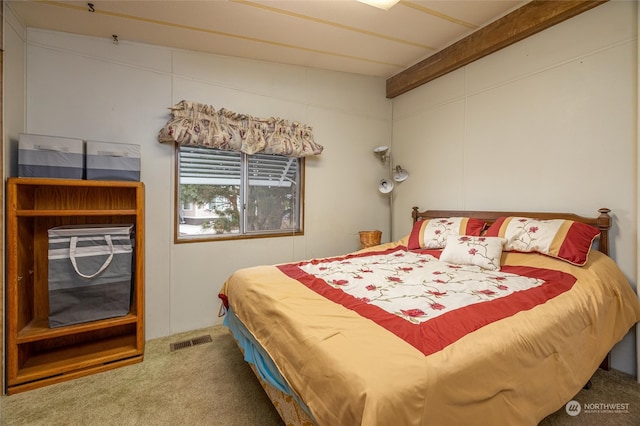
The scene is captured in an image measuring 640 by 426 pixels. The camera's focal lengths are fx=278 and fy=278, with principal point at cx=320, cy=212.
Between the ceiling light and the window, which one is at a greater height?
the ceiling light

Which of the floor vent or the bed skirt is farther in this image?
the floor vent

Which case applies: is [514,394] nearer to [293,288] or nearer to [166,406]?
[293,288]

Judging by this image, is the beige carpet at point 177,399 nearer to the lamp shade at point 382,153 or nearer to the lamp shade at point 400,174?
the lamp shade at point 400,174

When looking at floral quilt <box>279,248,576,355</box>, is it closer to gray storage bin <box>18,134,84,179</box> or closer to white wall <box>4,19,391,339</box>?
white wall <box>4,19,391,339</box>

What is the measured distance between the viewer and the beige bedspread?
833mm

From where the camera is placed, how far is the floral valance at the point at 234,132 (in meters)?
2.46

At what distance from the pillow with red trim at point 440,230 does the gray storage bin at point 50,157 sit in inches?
112

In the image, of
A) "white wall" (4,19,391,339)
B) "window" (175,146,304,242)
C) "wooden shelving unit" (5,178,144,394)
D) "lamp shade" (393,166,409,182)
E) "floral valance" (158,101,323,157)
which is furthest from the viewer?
"lamp shade" (393,166,409,182)

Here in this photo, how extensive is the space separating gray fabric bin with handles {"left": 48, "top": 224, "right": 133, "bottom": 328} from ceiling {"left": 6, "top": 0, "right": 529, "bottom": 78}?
158 centimetres

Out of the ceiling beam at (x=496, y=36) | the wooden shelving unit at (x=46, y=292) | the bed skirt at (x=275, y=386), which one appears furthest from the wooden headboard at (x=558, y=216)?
the wooden shelving unit at (x=46, y=292)

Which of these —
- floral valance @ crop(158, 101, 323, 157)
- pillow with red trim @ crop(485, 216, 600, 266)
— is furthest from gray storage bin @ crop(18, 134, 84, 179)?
pillow with red trim @ crop(485, 216, 600, 266)

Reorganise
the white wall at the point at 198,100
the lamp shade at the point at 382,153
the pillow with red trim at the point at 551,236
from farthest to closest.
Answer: the lamp shade at the point at 382,153 → the white wall at the point at 198,100 → the pillow with red trim at the point at 551,236

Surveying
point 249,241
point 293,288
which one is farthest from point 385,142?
point 293,288

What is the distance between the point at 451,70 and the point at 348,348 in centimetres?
308
